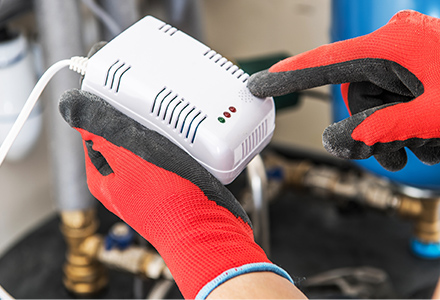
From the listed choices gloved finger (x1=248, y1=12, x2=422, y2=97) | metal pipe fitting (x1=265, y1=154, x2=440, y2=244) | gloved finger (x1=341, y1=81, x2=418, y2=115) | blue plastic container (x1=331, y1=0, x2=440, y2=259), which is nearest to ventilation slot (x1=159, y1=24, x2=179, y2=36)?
gloved finger (x1=248, y1=12, x2=422, y2=97)

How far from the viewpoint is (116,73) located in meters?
0.55

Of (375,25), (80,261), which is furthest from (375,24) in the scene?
(80,261)

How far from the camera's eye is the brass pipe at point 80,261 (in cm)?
108

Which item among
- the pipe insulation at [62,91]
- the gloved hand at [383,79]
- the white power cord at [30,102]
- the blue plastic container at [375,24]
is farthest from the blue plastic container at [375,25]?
the white power cord at [30,102]

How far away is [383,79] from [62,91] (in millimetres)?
590

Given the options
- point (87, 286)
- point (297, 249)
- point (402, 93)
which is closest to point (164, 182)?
point (402, 93)

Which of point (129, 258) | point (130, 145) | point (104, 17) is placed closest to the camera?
point (130, 145)

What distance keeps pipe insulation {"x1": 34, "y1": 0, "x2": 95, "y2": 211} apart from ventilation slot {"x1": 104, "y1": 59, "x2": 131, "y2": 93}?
1.34 ft

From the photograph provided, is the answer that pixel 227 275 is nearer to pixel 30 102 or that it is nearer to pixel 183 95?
pixel 183 95

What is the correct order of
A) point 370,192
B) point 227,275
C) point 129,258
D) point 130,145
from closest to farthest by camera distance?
point 227,275, point 130,145, point 129,258, point 370,192

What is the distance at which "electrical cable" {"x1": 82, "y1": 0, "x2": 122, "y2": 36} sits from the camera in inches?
36.5

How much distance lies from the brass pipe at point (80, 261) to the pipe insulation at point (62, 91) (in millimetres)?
33

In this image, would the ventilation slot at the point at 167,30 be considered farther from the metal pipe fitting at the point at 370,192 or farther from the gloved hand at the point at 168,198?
the metal pipe fitting at the point at 370,192

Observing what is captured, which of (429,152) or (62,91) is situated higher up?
(429,152)
